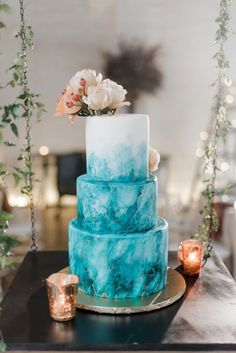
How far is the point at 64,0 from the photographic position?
5.14 m

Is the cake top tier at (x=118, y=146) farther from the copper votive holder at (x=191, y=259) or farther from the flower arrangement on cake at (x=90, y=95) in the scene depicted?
the copper votive holder at (x=191, y=259)

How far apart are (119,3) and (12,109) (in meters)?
4.47

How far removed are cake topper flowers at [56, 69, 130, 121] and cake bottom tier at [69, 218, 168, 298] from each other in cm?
36

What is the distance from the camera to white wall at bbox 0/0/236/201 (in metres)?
5.13

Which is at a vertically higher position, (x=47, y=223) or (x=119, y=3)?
(x=119, y=3)

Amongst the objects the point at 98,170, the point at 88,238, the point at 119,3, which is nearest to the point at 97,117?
the point at 98,170

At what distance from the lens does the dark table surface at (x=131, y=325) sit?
114 cm

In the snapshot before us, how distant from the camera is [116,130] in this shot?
4.56ft

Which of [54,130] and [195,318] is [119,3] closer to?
[54,130]

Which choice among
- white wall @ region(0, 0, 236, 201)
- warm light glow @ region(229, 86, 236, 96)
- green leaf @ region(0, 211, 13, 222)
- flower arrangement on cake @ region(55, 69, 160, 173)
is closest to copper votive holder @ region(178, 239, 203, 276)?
flower arrangement on cake @ region(55, 69, 160, 173)

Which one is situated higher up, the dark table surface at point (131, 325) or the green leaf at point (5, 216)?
the green leaf at point (5, 216)

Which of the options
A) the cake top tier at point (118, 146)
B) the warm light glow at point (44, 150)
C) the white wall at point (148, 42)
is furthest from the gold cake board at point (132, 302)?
the warm light glow at point (44, 150)

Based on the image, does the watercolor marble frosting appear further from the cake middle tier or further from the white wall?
the white wall

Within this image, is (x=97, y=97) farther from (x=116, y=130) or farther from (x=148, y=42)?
Result: (x=148, y=42)
